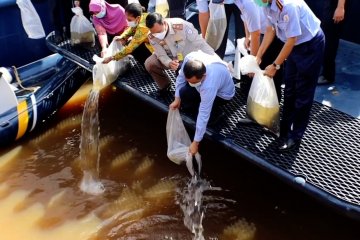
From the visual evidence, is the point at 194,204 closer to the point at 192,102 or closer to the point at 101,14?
the point at 192,102

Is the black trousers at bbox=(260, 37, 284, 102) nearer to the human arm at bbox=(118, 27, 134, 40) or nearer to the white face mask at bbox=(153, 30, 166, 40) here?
the white face mask at bbox=(153, 30, 166, 40)

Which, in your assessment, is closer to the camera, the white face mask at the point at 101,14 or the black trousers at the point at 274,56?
the black trousers at the point at 274,56

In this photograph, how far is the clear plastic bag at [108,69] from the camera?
15.7ft

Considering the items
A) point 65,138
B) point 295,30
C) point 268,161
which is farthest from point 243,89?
point 65,138

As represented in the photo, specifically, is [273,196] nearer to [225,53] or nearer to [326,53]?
[326,53]

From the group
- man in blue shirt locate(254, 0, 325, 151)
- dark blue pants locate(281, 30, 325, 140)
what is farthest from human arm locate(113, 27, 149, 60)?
dark blue pants locate(281, 30, 325, 140)

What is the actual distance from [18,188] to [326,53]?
3.34 meters

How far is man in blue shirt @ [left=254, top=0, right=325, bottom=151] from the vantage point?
3113 mm

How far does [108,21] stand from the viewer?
5.12m

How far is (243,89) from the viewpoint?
4.50 metres

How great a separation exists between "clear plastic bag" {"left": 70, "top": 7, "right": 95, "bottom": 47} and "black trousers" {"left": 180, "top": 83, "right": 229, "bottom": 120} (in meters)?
1.97

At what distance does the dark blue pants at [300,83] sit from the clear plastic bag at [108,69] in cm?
203

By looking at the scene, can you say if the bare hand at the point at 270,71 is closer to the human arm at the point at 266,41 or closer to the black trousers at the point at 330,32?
the human arm at the point at 266,41

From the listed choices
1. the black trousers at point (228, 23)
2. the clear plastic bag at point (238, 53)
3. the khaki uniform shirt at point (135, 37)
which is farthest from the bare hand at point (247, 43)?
the khaki uniform shirt at point (135, 37)
